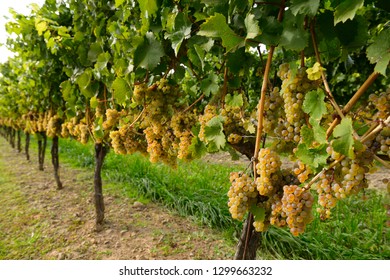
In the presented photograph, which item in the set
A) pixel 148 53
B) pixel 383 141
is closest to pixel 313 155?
pixel 383 141

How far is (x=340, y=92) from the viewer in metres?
4.24

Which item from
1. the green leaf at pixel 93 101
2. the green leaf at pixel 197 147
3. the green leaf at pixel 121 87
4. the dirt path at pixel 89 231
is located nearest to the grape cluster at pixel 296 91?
the green leaf at pixel 197 147

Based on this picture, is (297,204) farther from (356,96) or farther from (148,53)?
(148,53)

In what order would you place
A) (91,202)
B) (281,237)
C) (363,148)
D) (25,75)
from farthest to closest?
1. (91,202)
2. (25,75)
3. (281,237)
4. (363,148)

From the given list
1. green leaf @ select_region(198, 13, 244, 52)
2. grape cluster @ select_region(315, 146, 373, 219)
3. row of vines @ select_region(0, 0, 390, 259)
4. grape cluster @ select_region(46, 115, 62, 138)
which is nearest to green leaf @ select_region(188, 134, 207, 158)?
row of vines @ select_region(0, 0, 390, 259)

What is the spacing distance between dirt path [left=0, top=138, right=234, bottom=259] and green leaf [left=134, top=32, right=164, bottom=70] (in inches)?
107

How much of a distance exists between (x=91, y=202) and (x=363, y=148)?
5.29 metres

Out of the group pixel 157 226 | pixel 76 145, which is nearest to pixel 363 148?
pixel 157 226

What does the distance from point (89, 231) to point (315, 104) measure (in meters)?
4.00

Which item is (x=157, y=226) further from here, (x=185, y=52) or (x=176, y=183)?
(x=185, y=52)

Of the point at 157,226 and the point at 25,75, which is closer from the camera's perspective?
the point at 157,226

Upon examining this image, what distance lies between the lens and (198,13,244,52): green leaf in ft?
3.15

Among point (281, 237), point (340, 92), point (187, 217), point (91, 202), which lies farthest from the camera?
point (91, 202)

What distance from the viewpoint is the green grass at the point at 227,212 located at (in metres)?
3.54
